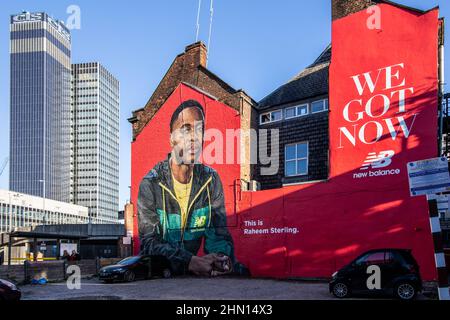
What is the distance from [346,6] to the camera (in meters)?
20.2

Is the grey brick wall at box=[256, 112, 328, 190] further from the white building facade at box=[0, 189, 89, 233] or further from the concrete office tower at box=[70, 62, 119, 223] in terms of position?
the concrete office tower at box=[70, 62, 119, 223]

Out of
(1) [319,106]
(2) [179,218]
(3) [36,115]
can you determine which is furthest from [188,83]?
(3) [36,115]

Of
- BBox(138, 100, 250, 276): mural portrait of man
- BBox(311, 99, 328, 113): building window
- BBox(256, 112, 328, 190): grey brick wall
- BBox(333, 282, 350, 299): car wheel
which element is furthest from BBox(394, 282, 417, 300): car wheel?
BBox(311, 99, 328, 113): building window

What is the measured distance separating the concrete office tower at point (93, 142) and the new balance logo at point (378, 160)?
496 ft

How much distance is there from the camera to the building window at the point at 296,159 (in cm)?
2173

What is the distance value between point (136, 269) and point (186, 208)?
191 inches

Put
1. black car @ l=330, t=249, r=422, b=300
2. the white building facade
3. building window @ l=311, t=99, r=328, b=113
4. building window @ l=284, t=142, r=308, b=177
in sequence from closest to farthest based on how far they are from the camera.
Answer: black car @ l=330, t=249, r=422, b=300 → building window @ l=311, t=99, r=328, b=113 → building window @ l=284, t=142, r=308, b=177 → the white building facade

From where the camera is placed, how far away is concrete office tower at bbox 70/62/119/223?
166 m

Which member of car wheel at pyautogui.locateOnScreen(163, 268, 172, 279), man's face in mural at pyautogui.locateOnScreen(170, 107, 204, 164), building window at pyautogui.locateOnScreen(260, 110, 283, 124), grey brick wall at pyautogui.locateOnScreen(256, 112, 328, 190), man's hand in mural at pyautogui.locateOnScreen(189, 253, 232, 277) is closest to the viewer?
grey brick wall at pyautogui.locateOnScreen(256, 112, 328, 190)

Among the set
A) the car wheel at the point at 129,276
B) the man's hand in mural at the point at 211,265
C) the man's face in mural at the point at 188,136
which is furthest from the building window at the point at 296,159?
the car wheel at the point at 129,276

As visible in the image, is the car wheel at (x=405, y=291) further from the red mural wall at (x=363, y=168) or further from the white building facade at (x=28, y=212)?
the white building facade at (x=28, y=212)

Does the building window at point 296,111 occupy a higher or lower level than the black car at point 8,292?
higher

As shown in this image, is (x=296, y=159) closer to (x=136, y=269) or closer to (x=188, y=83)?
(x=188, y=83)

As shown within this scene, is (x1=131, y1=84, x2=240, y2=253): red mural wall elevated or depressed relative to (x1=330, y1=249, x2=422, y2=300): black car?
elevated
